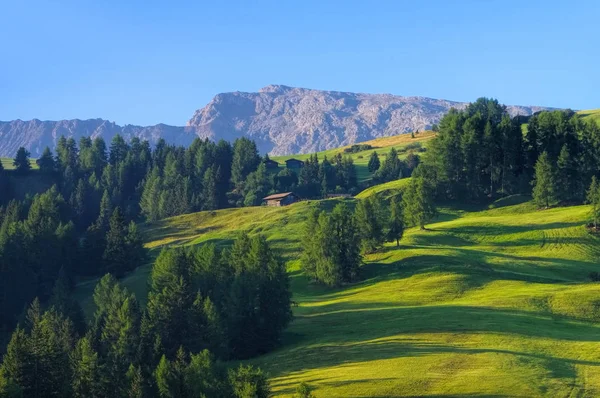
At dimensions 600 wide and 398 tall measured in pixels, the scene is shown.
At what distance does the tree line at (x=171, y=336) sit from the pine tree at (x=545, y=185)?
70320 millimetres

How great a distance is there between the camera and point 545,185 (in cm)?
13000

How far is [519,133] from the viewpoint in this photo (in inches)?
5910

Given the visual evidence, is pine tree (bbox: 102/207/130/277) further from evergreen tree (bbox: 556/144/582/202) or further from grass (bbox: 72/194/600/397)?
evergreen tree (bbox: 556/144/582/202)

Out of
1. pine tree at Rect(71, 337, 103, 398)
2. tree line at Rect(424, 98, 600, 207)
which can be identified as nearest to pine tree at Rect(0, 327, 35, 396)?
pine tree at Rect(71, 337, 103, 398)

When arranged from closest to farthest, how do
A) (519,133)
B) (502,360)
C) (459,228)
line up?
1. (502,360)
2. (459,228)
3. (519,133)

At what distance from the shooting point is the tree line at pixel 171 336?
51.2 m

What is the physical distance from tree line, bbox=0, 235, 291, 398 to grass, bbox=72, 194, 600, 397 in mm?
4982

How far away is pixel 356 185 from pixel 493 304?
4981 inches

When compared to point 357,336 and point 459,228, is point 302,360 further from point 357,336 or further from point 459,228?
point 459,228

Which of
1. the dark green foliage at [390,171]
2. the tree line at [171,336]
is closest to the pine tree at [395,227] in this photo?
the tree line at [171,336]

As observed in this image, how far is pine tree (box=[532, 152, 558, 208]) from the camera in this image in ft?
425

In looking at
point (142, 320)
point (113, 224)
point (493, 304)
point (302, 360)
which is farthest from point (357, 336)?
point (113, 224)

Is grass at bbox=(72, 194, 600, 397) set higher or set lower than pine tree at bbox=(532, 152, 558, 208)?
lower

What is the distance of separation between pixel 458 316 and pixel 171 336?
30362 mm
